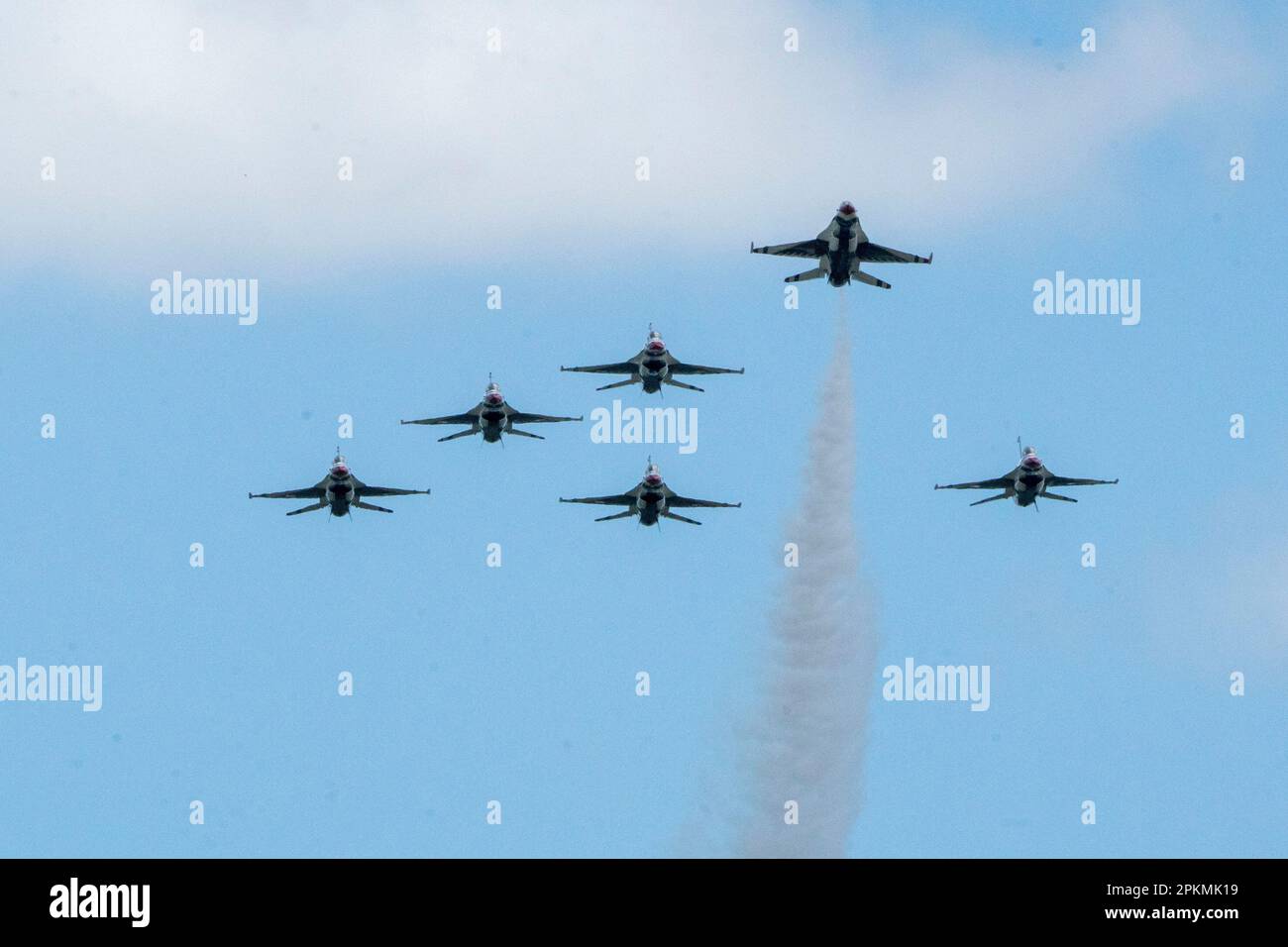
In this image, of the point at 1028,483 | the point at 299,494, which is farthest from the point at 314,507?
the point at 1028,483

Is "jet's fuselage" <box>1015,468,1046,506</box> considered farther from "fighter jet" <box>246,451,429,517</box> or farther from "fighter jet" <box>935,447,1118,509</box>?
"fighter jet" <box>246,451,429,517</box>

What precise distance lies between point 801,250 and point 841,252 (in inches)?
98.7

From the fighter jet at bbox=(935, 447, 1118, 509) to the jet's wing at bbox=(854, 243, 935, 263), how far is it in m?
11.2

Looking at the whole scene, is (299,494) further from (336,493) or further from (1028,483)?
(1028,483)

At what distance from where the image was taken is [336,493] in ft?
481

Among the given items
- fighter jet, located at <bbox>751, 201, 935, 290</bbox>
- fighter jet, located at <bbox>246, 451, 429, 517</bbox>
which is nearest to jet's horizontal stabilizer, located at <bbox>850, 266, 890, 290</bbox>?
fighter jet, located at <bbox>751, 201, 935, 290</bbox>

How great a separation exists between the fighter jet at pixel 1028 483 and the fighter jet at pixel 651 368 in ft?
47.7
